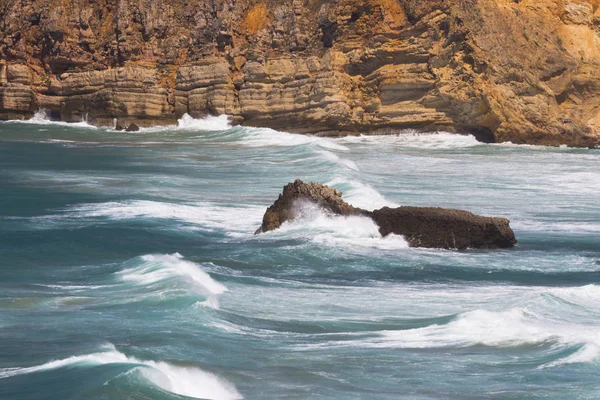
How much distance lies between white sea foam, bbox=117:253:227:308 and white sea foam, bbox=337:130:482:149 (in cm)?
3136

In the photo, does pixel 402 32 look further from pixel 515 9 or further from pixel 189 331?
pixel 189 331

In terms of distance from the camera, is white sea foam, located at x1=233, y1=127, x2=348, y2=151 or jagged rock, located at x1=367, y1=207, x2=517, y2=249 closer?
jagged rock, located at x1=367, y1=207, x2=517, y2=249

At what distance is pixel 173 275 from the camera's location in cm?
1686

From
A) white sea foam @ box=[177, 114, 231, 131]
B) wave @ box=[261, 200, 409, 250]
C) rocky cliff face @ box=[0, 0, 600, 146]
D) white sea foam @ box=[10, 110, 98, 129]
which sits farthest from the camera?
white sea foam @ box=[10, 110, 98, 129]

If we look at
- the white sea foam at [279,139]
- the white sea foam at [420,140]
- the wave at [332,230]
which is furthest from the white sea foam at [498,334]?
the white sea foam at [420,140]

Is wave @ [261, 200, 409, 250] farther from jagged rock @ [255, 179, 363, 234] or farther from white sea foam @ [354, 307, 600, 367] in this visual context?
white sea foam @ [354, 307, 600, 367]

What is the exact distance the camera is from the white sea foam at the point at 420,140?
49.5 meters

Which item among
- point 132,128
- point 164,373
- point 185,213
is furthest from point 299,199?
point 132,128

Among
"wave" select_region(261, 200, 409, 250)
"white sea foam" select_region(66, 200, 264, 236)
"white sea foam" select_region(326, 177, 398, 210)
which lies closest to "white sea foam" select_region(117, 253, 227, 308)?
"wave" select_region(261, 200, 409, 250)

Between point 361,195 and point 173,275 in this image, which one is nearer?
point 173,275

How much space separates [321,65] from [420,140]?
6036 millimetres

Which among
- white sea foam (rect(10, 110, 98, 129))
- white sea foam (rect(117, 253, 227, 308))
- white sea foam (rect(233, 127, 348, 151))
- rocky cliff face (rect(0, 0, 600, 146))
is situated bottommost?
white sea foam (rect(117, 253, 227, 308))

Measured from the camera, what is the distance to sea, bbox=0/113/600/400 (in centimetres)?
1186

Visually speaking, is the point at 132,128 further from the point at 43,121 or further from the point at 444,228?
the point at 444,228
